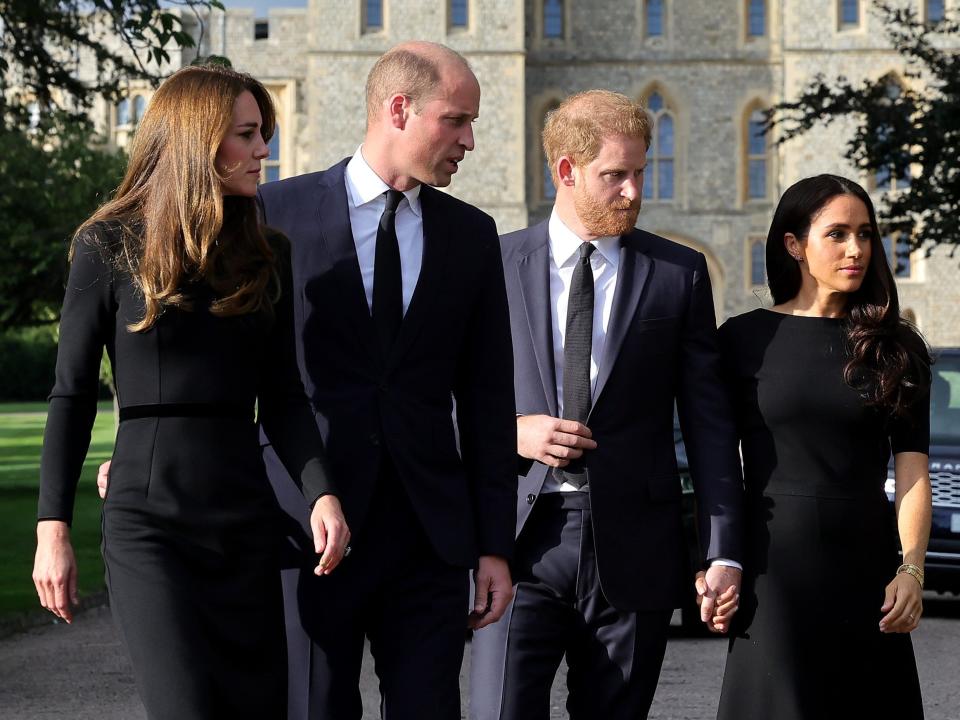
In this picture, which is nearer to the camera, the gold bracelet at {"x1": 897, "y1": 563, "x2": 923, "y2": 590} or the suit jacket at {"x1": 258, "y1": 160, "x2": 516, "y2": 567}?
A: the suit jacket at {"x1": 258, "y1": 160, "x2": 516, "y2": 567}

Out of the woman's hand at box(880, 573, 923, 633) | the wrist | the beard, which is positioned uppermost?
the beard

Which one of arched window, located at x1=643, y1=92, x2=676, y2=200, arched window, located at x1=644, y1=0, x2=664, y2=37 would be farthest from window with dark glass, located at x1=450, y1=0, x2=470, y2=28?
arched window, located at x1=643, y1=92, x2=676, y2=200

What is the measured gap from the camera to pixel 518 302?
420cm

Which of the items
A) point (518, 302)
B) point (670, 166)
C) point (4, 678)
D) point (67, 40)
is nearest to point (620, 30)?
point (670, 166)

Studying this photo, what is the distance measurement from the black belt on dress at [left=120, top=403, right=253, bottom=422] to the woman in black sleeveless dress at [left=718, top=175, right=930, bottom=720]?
136 centimetres

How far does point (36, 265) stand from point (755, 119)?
21.7 metres

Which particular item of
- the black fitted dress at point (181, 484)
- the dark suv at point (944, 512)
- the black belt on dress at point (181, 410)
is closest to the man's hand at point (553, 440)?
the black fitted dress at point (181, 484)

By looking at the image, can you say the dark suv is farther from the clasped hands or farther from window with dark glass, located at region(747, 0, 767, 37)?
window with dark glass, located at region(747, 0, 767, 37)

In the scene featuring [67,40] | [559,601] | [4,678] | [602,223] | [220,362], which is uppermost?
[67,40]

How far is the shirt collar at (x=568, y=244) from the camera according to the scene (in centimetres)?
421

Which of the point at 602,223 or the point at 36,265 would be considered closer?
the point at 602,223

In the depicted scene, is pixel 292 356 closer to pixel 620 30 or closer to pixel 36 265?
pixel 36 265

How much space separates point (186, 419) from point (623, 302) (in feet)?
4.25

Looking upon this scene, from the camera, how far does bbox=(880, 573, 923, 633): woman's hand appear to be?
3871 mm
